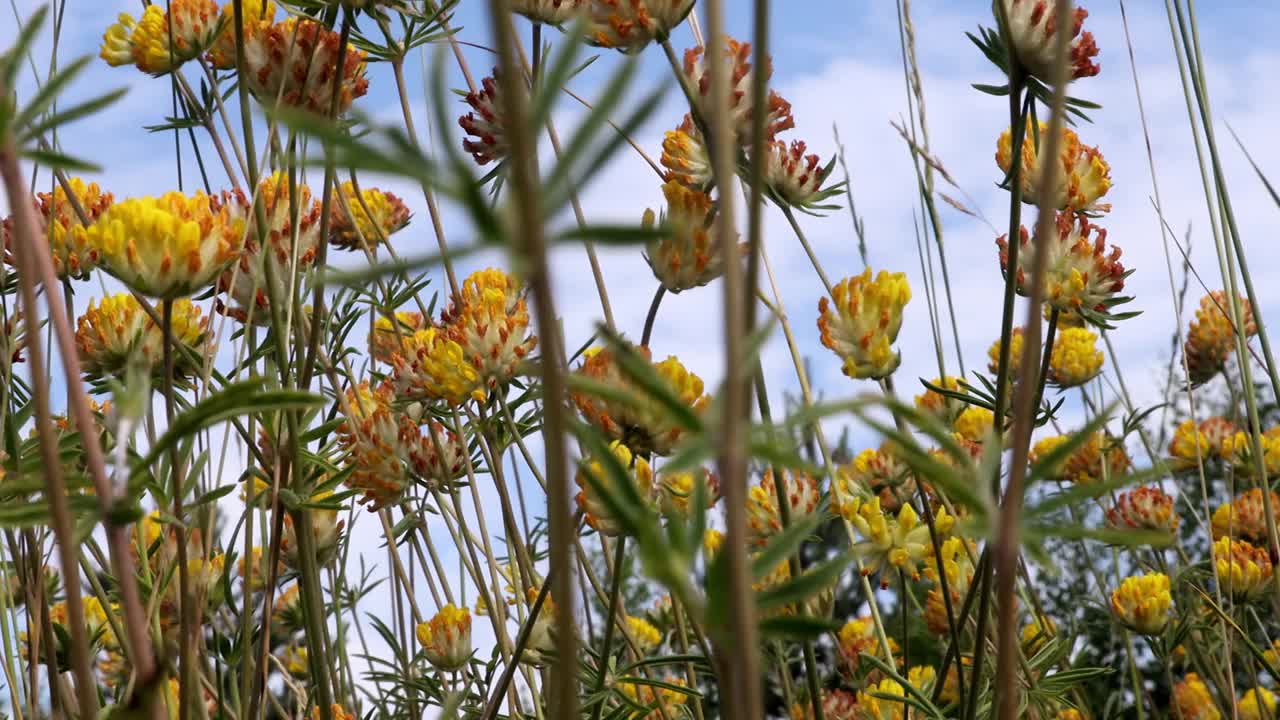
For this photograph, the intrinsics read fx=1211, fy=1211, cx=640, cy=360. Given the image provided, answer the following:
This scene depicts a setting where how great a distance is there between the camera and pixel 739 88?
916 millimetres

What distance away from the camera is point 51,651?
2.66 ft

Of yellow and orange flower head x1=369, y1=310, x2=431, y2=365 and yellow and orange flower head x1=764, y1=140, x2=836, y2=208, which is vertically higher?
yellow and orange flower head x1=369, y1=310, x2=431, y2=365

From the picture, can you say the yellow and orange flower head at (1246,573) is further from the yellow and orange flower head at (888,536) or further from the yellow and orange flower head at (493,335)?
the yellow and orange flower head at (493,335)

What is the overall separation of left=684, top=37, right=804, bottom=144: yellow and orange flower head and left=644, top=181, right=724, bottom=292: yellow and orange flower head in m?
0.05

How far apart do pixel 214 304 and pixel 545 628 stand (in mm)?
425

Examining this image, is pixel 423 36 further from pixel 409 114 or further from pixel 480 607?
pixel 480 607

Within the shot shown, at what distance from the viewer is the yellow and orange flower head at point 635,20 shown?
2.74 ft

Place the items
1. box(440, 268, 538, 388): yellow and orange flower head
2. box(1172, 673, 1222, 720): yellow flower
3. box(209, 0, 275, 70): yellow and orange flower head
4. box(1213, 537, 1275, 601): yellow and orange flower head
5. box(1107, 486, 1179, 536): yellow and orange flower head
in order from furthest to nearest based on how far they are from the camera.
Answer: box(1172, 673, 1222, 720): yellow flower < box(1107, 486, 1179, 536): yellow and orange flower head < box(1213, 537, 1275, 601): yellow and orange flower head < box(209, 0, 275, 70): yellow and orange flower head < box(440, 268, 538, 388): yellow and orange flower head

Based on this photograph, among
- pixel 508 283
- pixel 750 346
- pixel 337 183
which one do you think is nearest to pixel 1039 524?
pixel 750 346

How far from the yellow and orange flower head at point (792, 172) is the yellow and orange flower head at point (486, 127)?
0.23 metres

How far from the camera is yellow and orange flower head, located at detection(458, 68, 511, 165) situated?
1039 millimetres

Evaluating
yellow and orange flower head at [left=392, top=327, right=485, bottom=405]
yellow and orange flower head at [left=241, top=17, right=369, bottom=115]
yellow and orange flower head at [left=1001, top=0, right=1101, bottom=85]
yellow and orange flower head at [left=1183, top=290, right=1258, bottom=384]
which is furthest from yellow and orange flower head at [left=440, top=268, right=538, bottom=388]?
yellow and orange flower head at [left=1183, top=290, right=1258, bottom=384]

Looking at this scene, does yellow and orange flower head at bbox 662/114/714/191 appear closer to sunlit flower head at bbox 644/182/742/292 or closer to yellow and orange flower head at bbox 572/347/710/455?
sunlit flower head at bbox 644/182/742/292

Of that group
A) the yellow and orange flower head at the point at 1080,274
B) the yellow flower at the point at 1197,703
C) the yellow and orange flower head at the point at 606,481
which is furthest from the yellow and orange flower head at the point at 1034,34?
the yellow flower at the point at 1197,703
